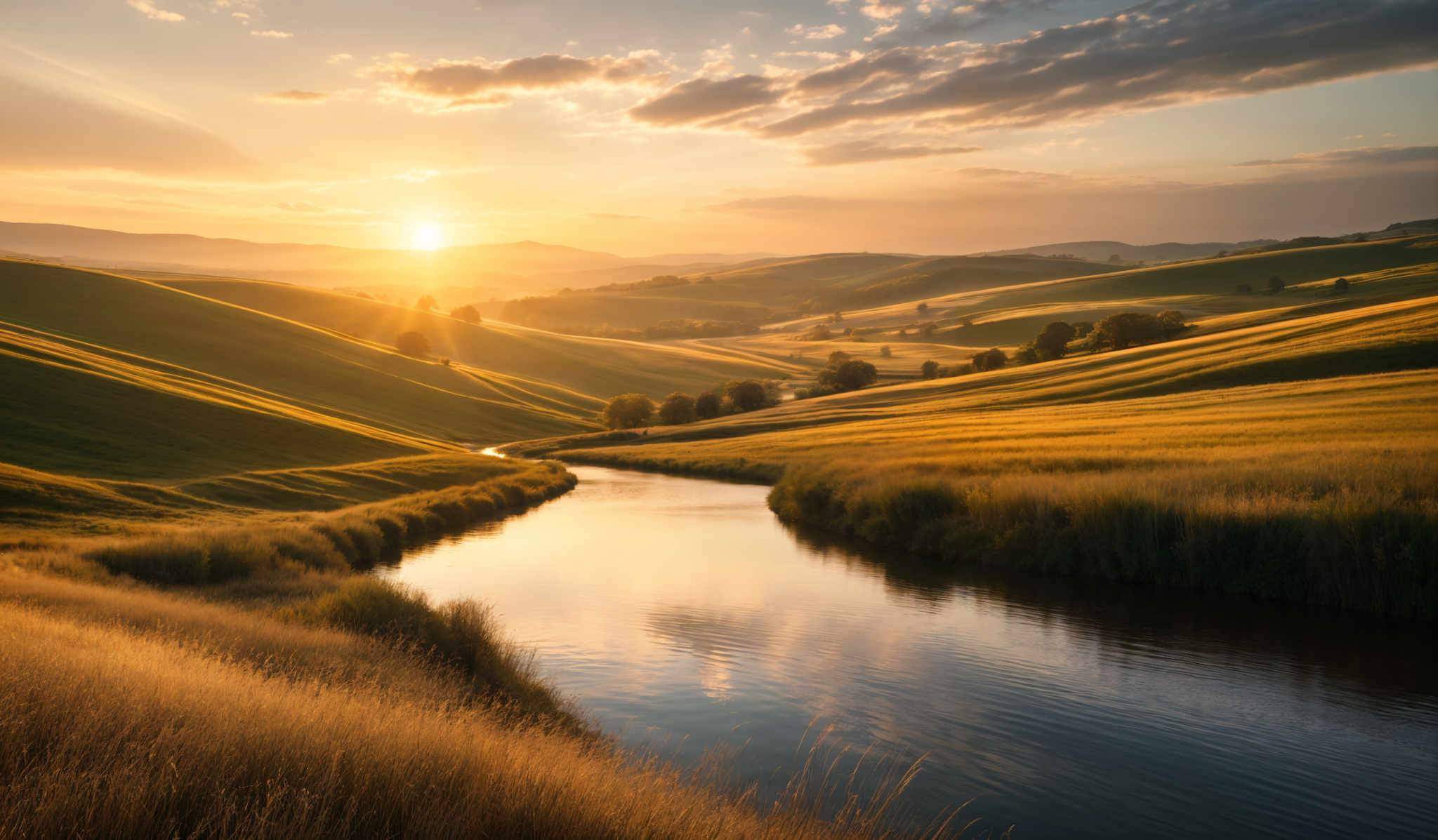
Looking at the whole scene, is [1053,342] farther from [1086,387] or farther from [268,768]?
[268,768]

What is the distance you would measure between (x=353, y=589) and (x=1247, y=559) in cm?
2049

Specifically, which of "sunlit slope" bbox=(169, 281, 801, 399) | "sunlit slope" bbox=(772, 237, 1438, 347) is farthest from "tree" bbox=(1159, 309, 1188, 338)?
"sunlit slope" bbox=(169, 281, 801, 399)

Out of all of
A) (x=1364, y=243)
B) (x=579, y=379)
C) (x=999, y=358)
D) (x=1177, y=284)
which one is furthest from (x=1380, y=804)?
(x=1364, y=243)

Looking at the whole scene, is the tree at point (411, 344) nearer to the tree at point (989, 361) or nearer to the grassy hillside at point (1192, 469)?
the grassy hillside at point (1192, 469)

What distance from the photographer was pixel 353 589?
14914mm

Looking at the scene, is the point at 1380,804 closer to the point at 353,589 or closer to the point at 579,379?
the point at 353,589

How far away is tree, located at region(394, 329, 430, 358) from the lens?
102062 mm

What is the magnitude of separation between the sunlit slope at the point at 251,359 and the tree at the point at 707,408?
12.0 meters

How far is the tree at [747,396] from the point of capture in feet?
294

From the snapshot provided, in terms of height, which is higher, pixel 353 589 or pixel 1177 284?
pixel 1177 284

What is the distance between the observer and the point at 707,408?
88.6 metres

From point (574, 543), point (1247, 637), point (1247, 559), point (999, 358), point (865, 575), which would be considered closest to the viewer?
point (1247, 637)

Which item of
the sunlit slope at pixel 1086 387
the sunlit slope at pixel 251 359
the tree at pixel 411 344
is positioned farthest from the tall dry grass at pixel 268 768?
the tree at pixel 411 344

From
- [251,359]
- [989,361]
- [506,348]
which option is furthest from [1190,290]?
[251,359]
